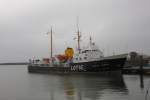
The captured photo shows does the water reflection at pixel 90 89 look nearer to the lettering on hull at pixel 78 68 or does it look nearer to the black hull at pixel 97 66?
the black hull at pixel 97 66

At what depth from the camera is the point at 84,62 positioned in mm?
58188

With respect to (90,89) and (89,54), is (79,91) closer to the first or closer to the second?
(90,89)

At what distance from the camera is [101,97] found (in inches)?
1061

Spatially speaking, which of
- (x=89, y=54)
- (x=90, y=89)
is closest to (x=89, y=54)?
(x=89, y=54)

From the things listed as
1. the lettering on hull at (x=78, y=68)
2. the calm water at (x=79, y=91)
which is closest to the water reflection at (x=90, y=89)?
the calm water at (x=79, y=91)

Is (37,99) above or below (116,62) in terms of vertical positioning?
below

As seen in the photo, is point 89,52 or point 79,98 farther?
point 89,52

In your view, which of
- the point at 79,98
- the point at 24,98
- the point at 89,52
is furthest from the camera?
the point at 89,52

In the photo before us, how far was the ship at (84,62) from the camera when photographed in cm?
5466

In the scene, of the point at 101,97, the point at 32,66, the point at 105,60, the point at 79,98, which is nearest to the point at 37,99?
the point at 79,98

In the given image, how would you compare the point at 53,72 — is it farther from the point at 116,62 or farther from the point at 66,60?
the point at 116,62

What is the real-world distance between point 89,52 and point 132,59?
2177 inches

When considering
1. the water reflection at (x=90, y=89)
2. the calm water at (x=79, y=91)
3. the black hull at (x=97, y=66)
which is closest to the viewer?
the calm water at (x=79, y=91)

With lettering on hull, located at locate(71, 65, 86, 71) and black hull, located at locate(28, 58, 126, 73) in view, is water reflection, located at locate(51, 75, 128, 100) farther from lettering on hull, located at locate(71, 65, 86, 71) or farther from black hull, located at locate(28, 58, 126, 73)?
lettering on hull, located at locate(71, 65, 86, 71)
